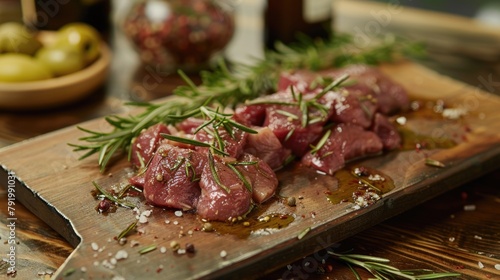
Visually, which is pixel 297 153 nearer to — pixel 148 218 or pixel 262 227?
pixel 262 227

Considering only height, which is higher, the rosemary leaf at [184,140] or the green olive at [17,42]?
the rosemary leaf at [184,140]

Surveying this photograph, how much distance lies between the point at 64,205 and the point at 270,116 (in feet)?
2.39

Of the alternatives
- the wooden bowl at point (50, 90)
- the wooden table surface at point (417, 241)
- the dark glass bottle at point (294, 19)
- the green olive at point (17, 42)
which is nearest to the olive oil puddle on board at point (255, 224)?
the wooden table surface at point (417, 241)

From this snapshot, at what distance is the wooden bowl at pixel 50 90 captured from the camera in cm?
281

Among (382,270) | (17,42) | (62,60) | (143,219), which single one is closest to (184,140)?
(143,219)

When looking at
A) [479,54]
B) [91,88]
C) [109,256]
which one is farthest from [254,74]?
[479,54]

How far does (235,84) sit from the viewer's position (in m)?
2.65

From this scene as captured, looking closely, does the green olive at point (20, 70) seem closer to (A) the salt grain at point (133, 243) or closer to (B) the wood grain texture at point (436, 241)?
(A) the salt grain at point (133, 243)

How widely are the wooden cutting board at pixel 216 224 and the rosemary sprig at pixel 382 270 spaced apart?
0.07 m

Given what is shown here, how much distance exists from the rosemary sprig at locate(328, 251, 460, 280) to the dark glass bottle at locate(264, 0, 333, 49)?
181 cm

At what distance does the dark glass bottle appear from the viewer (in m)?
3.45

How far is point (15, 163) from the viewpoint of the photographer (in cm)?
220

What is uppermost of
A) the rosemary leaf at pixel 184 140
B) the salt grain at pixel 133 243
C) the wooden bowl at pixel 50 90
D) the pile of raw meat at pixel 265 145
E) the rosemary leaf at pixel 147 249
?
the rosemary leaf at pixel 184 140

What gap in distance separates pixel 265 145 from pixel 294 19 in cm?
151
